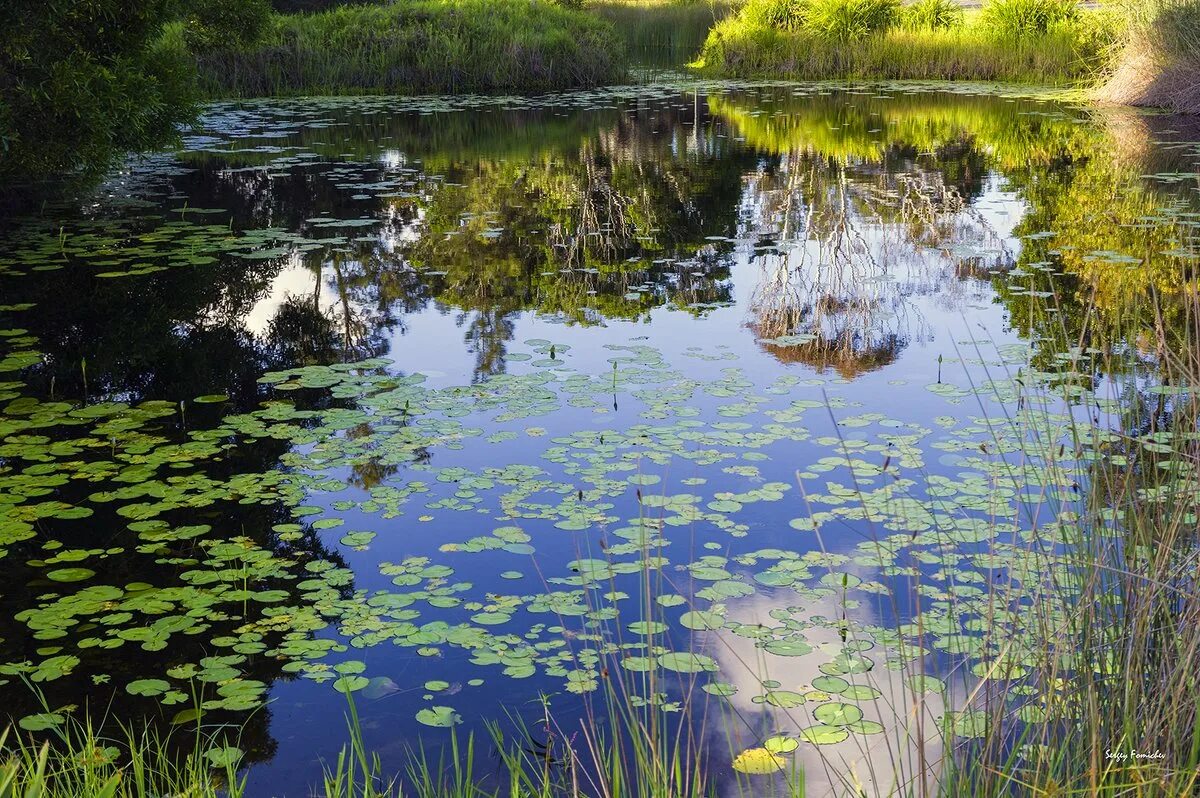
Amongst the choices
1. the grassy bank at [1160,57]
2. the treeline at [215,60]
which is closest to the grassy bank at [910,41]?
the grassy bank at [1160,57]

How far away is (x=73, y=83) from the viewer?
275 inches

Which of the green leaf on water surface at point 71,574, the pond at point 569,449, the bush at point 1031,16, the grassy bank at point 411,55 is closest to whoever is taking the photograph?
the pond at point 569,449

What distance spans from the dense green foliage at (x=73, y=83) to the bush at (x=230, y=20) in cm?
280

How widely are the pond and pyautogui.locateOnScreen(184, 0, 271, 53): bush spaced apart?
170 cm

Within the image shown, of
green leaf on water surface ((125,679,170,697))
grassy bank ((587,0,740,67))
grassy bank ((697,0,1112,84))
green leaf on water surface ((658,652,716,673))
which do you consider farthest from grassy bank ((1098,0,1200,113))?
green leaf on water surface ((125,679,170,697))

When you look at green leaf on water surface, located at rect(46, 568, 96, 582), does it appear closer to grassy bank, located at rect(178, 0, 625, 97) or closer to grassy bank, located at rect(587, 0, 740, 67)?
grassy bank, located at rect(178, 0, 625, 97)

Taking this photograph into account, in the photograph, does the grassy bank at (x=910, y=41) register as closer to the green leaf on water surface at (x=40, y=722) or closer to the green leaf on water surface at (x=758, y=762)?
the green leaf on water surface at (x=758, y=762)

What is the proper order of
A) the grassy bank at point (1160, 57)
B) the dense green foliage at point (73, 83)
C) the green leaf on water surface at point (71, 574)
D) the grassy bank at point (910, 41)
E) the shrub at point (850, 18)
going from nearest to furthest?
the green leaf on water surface at point (71, 574) < the dense green foliage at point (73, 83) < the grassy bank at point (1160, 57) < the grassy bank at point (910, 41) < the shrub at point (850, 18)

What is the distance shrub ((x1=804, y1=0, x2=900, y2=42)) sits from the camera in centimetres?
2273

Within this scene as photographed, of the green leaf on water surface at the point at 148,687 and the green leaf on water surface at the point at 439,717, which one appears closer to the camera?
the green leaf on water surface at the point at 439,717

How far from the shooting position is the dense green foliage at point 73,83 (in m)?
6.91

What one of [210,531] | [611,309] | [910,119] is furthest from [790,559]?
[910,119]

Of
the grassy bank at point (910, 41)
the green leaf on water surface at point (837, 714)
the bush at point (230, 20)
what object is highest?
the grassy bank at point (910, 41)

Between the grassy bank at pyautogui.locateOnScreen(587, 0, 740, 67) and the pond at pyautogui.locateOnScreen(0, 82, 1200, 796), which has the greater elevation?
the grassy bank at pyautogui.locateOnScreen(587, 0, 740, 67)
